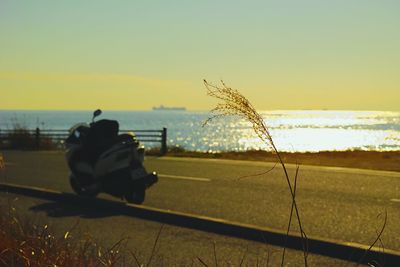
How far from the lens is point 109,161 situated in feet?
36.8

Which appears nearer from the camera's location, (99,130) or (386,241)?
(386,241)

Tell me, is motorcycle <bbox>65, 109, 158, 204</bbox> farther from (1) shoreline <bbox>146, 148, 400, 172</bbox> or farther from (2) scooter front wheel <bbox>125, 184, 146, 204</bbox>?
(1) shoreline <bbox>146, 148, 400, 172</bbox>

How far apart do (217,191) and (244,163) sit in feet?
23.8

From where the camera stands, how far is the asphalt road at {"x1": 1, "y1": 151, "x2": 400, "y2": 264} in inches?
367

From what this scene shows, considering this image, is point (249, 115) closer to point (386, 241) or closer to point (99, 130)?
point (386, 241)

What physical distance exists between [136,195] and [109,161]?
0.83 meters

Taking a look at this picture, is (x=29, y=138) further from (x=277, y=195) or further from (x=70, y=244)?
Answer: (x=70, y=244)

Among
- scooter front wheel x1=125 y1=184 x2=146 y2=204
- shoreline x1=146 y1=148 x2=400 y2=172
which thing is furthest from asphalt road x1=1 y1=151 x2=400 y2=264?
shoreline x1=146 y1=148 x2=400 y2=172

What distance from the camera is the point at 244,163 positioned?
2044cm

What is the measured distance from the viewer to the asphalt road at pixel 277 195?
30.6 feet

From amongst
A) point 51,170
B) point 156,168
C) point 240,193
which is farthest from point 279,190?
point 51,170

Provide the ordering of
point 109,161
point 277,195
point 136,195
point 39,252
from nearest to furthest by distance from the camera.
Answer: point 39,252, point 109,161, point 136,195, point 277,195

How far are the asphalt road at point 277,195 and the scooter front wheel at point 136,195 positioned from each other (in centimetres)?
17

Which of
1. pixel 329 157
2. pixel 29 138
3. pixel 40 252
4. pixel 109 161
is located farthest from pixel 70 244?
pixel 29 138
